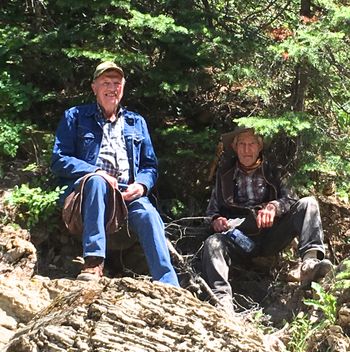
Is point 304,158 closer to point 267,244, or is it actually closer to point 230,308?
point 267,244

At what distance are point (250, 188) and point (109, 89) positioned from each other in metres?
1.57

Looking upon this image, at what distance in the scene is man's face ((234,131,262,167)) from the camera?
21.8ft

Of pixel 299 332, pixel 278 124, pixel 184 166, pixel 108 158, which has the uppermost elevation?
pixel 278 124

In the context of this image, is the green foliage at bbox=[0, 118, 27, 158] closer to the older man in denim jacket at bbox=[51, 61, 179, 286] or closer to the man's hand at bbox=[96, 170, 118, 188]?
the older man in denim jacket at bbox=[51, 61, 179, 286]

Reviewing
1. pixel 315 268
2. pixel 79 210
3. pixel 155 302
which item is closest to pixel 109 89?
pixel 79 210

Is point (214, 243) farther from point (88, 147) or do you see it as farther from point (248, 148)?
point (88, 147)

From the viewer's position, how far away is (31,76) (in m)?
7.78

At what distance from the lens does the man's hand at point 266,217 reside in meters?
6.33

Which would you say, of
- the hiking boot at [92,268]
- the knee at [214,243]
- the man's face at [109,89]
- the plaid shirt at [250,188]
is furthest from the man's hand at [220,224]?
the man's face at [109,89]

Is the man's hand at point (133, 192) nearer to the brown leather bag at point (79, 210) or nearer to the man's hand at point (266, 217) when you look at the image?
the brown leather bag at point (79, 210)

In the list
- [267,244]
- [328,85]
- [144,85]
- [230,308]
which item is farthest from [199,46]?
[230,308]

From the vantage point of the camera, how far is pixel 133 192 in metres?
6.18

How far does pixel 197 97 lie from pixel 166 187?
42.1 inches

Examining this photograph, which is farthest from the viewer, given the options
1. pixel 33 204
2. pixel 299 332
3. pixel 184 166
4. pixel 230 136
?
pixel 184 166
